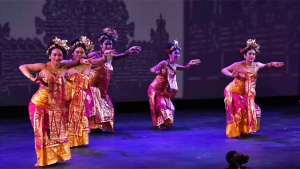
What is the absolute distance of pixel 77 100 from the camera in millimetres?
4977

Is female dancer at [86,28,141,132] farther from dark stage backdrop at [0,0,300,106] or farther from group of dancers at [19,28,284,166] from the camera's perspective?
dark stage backdrop at [0,0,300,106]

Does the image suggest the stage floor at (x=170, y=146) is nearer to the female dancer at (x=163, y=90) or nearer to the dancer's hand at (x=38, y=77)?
the female dancer at (x=163, y=90)

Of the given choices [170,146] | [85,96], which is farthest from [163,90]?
[85,96]

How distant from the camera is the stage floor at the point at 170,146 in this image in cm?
408

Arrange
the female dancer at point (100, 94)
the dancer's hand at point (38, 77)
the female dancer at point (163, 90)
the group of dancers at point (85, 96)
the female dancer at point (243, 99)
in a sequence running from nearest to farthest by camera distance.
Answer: the dancer's hand at point (38, 77) < the group of dancers at point (85, 96) < the female dancer at point (243, 99) < the female dancer at point (100, 94) < the female dancer at point (163, 90)

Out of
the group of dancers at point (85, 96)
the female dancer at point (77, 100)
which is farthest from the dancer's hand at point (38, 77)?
the female dancer at point (77, 100)

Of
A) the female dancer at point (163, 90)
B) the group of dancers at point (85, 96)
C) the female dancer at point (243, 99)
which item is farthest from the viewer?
the female dancer at point (163, 90)

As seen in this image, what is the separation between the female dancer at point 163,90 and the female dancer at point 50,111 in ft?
8.38

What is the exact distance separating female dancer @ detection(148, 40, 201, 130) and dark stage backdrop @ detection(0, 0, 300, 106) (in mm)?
2008

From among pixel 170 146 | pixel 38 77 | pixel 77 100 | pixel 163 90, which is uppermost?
pixel 38 77

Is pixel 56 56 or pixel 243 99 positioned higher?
pixel 56 56

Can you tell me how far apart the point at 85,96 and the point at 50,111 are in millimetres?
1044

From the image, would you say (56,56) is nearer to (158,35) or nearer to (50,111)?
(50,111)

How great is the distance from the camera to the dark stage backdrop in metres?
7.88
